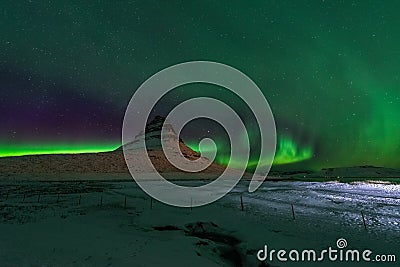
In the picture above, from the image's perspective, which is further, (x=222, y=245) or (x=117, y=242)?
(x=222, y=245)

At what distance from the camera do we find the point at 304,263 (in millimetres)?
17062

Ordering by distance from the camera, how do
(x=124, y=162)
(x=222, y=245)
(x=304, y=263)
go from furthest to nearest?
(x=124, y=162) → (x=222, y=245) → (x=304, y=263)

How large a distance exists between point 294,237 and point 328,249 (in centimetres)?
295

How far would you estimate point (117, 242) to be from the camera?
19.2 meters

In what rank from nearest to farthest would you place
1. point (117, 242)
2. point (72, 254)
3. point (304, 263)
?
point (72, 254), point (304, 263), point (117, 242)

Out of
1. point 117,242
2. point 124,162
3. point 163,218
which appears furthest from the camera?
point 124,162

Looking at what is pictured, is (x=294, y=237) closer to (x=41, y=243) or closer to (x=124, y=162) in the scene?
(x=41, y=243)

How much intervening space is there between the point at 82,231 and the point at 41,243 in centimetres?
407

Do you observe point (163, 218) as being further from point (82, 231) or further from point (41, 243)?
point (41, 243)

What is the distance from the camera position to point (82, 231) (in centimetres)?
2170

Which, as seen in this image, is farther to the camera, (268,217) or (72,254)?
(268,217)

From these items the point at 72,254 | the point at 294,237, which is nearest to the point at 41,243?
the point at 72,254

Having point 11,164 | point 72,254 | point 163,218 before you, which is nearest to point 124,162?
point 11,164

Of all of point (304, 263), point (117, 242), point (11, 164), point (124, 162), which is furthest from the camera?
point (124, 162)
